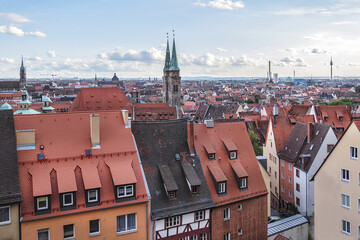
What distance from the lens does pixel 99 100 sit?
86.2 meters

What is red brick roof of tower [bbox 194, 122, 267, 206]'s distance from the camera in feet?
92.5

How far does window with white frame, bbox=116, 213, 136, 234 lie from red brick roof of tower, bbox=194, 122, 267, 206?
695 cm

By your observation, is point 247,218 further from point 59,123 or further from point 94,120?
point 59,123

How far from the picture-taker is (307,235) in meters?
36.7

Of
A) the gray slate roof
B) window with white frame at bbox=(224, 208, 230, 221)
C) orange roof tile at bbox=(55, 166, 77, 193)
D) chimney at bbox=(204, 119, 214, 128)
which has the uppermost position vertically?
chimney at bbox=(204, 119, 214, 128)

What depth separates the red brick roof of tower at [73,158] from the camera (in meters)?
22.1

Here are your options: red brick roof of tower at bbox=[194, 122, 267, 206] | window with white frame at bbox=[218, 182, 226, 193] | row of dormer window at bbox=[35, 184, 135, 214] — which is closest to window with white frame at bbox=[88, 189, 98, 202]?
row of dormer window at bbox=[35, 184, 135, 214]

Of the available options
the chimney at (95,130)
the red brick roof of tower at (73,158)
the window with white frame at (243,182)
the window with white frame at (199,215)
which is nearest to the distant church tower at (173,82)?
the window with white frame at (243,182)

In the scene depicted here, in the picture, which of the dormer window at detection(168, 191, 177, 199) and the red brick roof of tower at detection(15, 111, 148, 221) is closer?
the red brick roof of tower at detection(15, 111, 148, 221)

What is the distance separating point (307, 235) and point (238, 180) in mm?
14140

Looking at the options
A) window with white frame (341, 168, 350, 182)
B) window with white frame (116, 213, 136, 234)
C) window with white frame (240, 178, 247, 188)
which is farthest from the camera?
window with white frame (240, 178, 247, 188)

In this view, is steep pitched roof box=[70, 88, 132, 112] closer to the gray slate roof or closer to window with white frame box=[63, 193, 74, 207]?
the gray slate roof

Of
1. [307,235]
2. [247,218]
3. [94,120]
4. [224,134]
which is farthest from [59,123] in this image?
[307,235]

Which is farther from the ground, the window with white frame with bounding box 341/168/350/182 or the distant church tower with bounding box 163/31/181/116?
the distant church tower with bounding box 163/31/181/116
